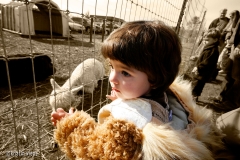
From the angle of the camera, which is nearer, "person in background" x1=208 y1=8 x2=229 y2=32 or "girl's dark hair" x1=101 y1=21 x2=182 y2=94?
"girl's dark hair" x1=101 y1=21 x2=182 y2=94

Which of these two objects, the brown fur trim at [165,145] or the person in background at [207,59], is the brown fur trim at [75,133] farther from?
the person in background at [207,59]

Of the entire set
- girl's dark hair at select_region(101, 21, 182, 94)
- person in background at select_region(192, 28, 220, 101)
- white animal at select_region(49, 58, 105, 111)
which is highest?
girl's dark hair at select_region(101, 21, 182, 94)

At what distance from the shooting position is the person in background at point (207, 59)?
3.40 metres

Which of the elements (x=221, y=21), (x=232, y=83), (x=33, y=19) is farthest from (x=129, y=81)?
(x=33, y=19)

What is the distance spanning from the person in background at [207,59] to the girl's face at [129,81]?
9.62ft

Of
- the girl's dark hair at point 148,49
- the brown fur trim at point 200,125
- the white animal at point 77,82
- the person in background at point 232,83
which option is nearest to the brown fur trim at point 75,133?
the girl's dark hair at point 148,49

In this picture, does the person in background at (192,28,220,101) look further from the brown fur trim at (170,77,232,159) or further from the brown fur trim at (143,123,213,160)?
the brown fur trim at (143,123,213,160)

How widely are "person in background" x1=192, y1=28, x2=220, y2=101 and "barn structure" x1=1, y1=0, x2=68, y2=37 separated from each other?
23.5ft

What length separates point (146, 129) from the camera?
2.13 feet

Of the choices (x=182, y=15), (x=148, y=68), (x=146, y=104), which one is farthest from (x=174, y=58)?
(x=182, y=15)

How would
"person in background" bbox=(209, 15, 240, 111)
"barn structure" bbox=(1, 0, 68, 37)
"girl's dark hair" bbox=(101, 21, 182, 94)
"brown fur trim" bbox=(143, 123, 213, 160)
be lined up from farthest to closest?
"barn structure" bbox=(1, 0, 68, 37)
"person in background" bbox=(209, 15, 240, 111)
"girl's dark hair" bbox=(101, 21, 182, 94)
"brown fur trim" bbox=(143, 123, 213, 160)

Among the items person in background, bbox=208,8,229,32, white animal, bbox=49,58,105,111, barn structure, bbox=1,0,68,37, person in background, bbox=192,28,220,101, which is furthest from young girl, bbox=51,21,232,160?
barn structure, bbox=1,0,68,37

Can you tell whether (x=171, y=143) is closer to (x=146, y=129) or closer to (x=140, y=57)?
(x=146, y=129)

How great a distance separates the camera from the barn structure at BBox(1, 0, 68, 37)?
8.05 metres
